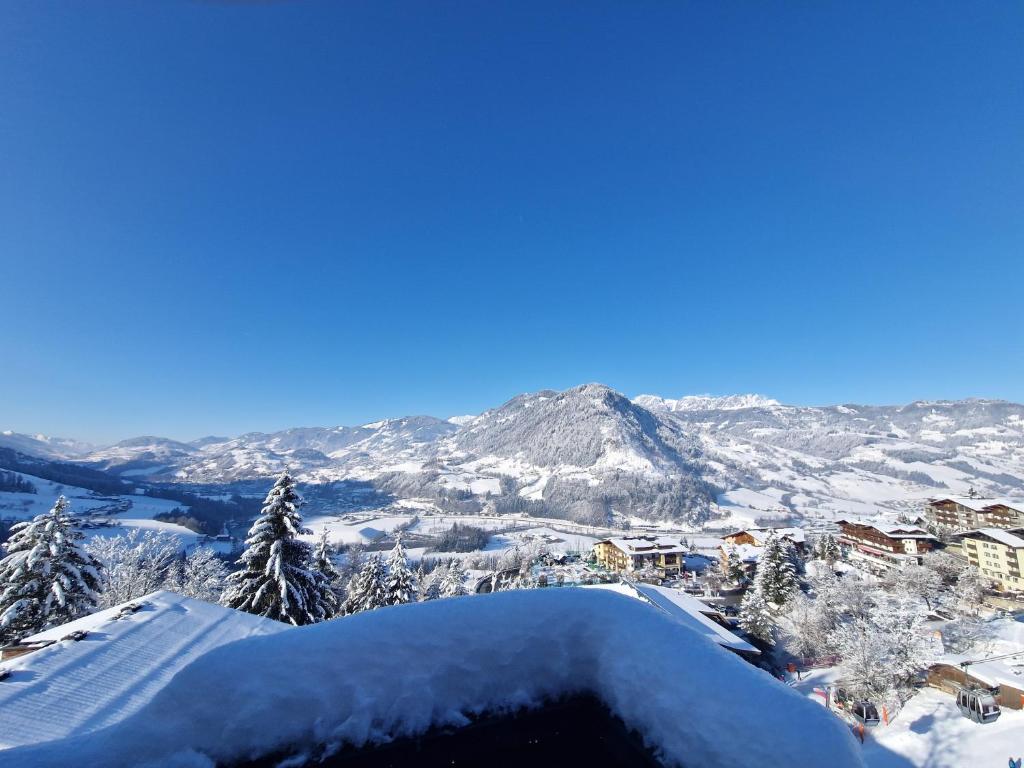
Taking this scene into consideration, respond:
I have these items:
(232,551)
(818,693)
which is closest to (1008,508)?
(818,693)

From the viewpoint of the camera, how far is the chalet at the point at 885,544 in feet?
132

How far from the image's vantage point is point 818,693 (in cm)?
2045

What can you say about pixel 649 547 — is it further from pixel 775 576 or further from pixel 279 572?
pixel 279 572

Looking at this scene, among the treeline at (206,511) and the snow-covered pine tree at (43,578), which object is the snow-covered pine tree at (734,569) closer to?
the snow-covered pine tree at (43,578)

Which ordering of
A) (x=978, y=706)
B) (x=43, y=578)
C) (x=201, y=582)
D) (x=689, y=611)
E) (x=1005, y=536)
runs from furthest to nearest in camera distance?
(x=201, y=582), (x=1005, y=536), (x=689, y=611), (x=978, y=706), (x=43, y=578)

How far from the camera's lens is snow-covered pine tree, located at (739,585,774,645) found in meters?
27.8

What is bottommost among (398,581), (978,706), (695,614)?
(978,706)

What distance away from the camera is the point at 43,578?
46.5 feet

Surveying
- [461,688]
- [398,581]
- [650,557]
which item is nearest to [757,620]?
[398,581]

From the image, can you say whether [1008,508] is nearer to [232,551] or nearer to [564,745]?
[564,745]

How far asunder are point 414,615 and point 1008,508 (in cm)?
6516

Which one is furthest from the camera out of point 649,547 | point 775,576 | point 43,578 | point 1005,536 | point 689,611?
point 649,547

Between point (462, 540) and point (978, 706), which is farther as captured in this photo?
point (462, 540)

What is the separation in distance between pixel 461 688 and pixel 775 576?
3746 centimetres
